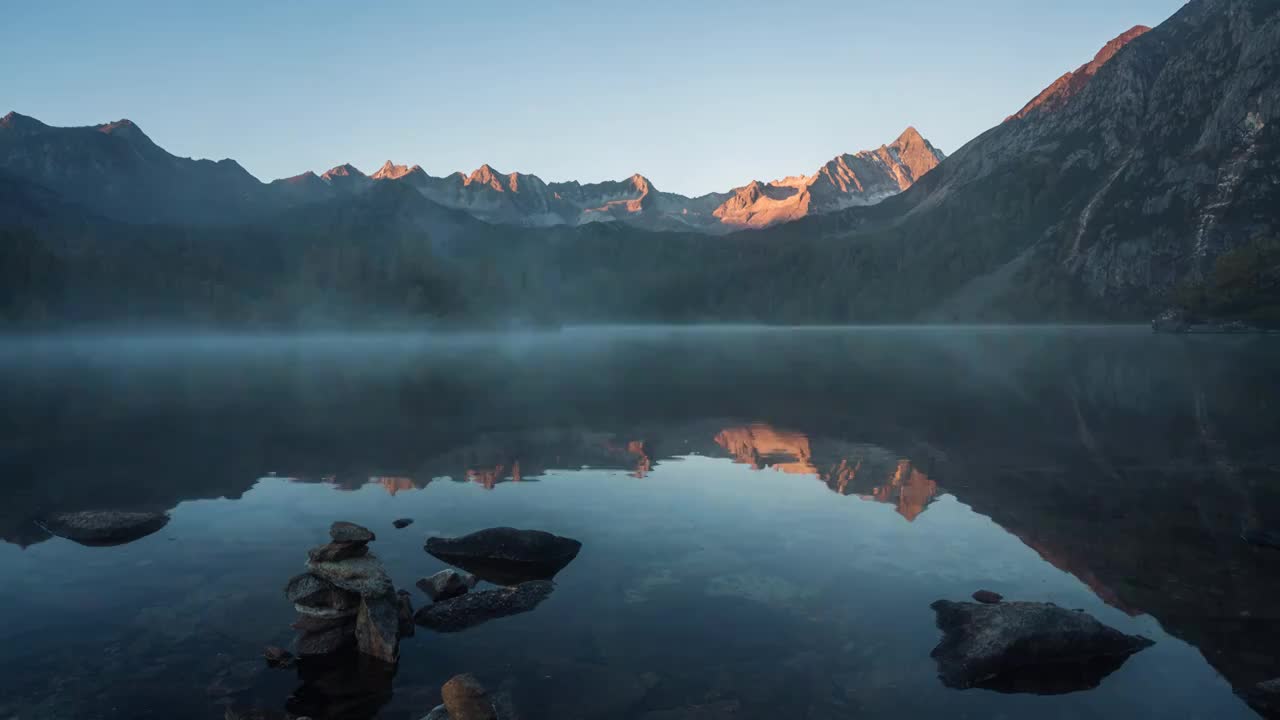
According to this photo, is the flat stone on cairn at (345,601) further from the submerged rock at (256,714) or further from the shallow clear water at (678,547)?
the submerged rock at (256,714)

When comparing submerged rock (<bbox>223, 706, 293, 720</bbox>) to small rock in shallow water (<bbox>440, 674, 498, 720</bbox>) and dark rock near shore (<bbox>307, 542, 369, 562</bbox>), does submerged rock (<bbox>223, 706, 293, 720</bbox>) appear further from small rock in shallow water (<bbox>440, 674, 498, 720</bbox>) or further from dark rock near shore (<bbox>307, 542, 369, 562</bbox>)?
dark rock near shore (<bbox>307, 542, 369, 562</bbox>)

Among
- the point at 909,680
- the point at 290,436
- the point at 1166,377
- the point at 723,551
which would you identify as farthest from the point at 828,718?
the point at 1166,377

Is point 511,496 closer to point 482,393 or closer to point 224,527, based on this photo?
point 224,527

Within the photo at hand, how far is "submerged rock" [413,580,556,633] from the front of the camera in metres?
16.4

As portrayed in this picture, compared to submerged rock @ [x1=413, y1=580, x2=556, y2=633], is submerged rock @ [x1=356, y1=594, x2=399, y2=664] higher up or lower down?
higher up

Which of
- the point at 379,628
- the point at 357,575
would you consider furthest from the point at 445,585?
the point at 379,628

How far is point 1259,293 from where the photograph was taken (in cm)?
19112

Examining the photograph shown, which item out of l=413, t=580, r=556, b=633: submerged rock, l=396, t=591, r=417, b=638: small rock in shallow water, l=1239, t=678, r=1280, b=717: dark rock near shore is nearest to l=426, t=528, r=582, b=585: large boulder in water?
l=413, t=580, r=556, b=633: submerged rock

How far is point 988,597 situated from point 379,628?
14133 mm

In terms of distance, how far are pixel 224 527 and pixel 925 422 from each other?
3921 cm

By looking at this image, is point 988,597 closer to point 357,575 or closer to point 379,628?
point 379,628

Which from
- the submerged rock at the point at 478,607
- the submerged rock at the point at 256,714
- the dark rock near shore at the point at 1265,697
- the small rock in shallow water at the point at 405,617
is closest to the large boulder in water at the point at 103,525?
the small rock in shallow water at the point at 405,617

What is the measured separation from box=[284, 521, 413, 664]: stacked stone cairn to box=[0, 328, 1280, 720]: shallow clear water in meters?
0.73

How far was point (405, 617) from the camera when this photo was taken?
16.0 meters
